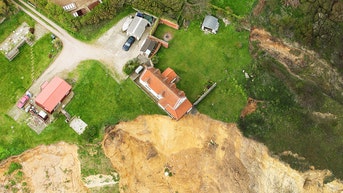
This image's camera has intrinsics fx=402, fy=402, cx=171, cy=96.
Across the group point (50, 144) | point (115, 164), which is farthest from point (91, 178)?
point (50, 144)

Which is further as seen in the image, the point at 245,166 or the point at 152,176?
the point at 152,176

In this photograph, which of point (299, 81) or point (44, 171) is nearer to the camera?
point (299, 81)

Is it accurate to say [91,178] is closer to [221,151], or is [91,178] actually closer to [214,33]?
[221,151]

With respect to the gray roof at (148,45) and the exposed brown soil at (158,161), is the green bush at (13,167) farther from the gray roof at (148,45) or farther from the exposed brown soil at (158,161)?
the gray roof at (148,45)

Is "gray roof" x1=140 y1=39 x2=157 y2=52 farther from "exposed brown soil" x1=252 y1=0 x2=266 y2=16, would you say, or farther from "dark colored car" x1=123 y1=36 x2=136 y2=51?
"exposed brown soil" x1=252 y1=0 x2=266 y2=16

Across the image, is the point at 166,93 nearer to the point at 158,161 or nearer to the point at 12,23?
the point at 158,161

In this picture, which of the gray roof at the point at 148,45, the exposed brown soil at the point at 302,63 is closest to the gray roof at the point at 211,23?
the exposed brown soil at the point at 302,63

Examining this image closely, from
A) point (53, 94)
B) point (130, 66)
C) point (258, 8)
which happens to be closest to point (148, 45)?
point (130, 66)
